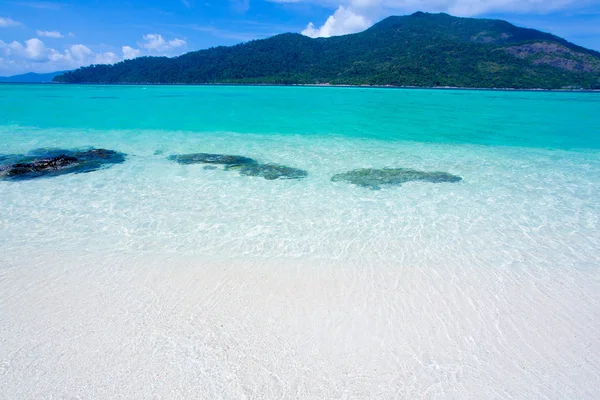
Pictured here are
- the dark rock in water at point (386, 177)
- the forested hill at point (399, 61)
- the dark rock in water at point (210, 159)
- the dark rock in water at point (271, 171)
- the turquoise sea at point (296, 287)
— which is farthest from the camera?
the forested hill at point (399, 61)

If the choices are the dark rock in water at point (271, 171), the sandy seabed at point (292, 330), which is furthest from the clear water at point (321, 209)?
the sandy seabed at point (292, 330)

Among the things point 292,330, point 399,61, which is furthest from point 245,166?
point 399,61

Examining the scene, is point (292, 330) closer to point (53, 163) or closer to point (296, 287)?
point (296, 287)

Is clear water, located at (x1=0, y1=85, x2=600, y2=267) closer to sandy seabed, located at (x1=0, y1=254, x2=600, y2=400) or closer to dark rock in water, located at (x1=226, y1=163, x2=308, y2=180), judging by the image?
dark rock in water, located at (x1=226, y1=163, x2=308, y2=180)

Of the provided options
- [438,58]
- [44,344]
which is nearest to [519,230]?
[44,344]

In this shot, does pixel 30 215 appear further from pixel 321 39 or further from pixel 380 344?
pixel 321 39

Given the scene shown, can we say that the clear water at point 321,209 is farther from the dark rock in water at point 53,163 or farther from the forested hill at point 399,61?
the forested hill at point 399,61
